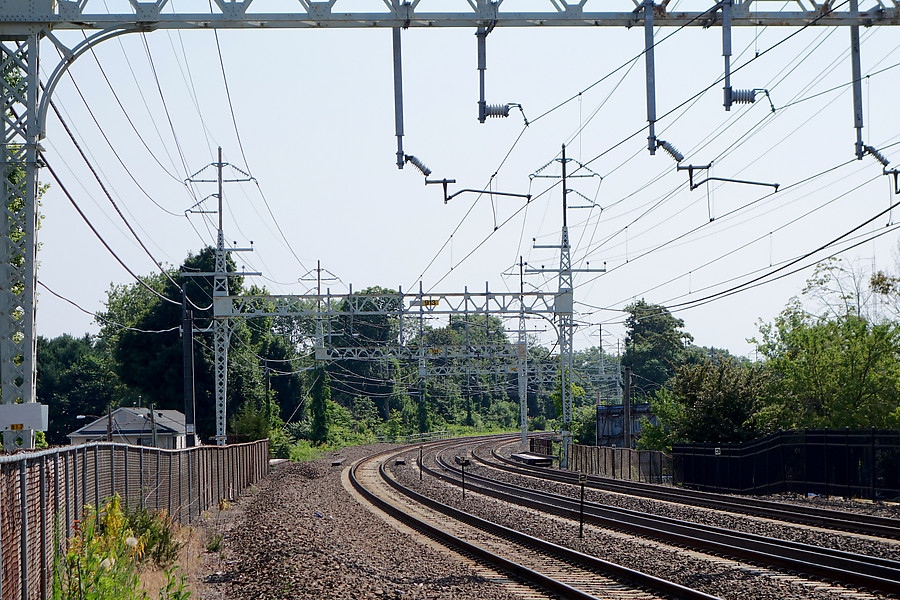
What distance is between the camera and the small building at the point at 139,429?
167ft

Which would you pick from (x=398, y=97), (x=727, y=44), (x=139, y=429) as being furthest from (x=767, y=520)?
(x=139, y=429)

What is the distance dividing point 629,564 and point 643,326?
349 feet

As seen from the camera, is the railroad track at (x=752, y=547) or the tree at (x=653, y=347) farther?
the tree at (x=653, y=347)

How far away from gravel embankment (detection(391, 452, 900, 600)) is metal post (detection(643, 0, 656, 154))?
22.6ft

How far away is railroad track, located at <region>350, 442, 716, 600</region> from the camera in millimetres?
12820

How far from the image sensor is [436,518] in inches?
992

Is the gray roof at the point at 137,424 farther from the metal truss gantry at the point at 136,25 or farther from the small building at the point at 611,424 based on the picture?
the metal truss gantry at the point at 136,25

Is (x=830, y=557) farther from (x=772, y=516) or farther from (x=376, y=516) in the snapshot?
(x=376, y=516)

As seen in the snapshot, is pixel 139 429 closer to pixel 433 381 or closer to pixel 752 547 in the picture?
pixel 752 547

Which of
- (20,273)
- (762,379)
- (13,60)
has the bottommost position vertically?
(762,379)

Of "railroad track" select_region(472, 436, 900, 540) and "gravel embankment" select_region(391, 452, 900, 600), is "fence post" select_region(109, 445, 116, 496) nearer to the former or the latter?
"gravel embankment" select_region(391, 452, 900, 600)

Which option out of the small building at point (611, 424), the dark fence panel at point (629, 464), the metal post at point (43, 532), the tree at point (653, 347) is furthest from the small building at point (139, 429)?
the tree at point (653, 347)

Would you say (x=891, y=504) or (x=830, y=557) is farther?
(x=891, y=504)

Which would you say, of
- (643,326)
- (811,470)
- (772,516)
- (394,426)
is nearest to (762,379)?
(811,470)
